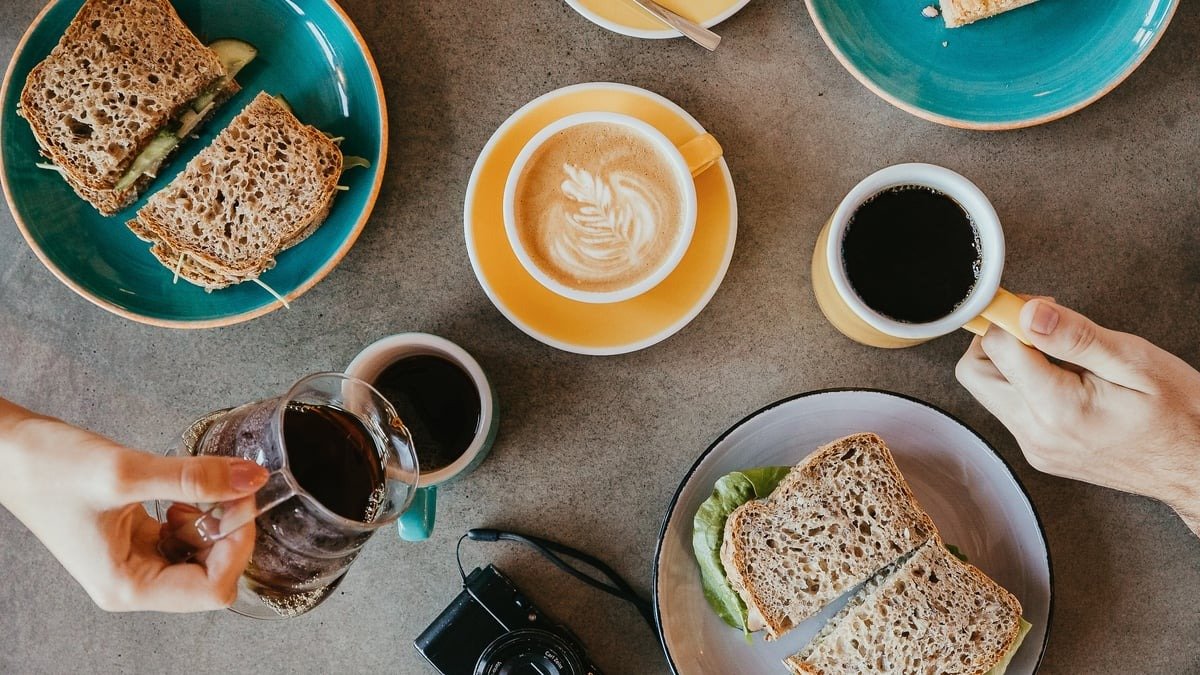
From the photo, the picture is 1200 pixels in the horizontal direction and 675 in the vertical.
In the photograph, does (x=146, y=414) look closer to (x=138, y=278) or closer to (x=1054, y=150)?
(x=138, y=278)

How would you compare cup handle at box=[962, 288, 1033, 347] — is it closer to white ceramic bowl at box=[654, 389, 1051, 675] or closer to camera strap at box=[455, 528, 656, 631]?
white ceramic bowl at box=[654, 389, 1051, 675]

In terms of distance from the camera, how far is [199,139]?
1.40 metres

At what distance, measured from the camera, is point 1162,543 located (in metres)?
1.41

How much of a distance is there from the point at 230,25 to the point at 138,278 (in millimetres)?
431

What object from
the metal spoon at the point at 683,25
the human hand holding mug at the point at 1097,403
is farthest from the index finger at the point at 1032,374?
the metal spoon at the point at 683,25

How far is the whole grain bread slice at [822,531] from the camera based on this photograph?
4.15 ft

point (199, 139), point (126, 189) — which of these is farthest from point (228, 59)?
point (126, 189)

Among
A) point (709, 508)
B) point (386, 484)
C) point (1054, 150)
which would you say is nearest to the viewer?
point (386, 484)

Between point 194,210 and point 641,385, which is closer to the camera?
point 194,210

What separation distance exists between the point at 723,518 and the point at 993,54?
838mm

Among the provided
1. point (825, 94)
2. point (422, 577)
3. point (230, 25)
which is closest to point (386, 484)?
point (422, 577)

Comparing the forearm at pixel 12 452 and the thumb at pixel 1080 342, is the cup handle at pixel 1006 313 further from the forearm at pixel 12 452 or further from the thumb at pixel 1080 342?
the forearm at pixel 12 452

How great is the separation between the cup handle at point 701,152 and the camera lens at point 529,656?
2.50ft

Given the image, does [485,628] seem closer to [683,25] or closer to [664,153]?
[664,153]
